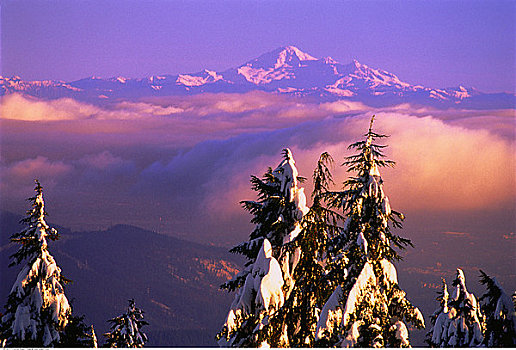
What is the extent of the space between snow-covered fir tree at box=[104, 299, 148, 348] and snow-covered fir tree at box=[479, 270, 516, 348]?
970 inches

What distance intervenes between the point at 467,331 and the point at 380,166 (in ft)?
42.2

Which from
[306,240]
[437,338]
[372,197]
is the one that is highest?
[372,197]

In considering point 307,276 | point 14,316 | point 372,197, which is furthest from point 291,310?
point 14,316

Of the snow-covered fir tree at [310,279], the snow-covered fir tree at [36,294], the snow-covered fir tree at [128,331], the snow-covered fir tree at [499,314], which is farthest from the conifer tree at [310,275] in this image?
the snow-covered fir tree at [128,331]

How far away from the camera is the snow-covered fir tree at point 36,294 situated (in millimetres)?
19656

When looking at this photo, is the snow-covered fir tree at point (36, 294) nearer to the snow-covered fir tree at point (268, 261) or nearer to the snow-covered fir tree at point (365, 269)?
the snow-covered fir tree at point (268, 261)

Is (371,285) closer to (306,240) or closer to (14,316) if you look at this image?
(306,240)

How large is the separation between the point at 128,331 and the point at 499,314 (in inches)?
1036

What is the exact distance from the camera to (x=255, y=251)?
16.3m

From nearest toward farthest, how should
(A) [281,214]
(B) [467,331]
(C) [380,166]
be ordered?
(C) [380,166]
(A) [281,214]
(B) [467,331]

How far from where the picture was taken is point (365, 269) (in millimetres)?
12289

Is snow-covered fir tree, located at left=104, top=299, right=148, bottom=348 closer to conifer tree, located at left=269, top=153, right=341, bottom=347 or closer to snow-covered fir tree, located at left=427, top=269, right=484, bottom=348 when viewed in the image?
snow-covered fir tree, located at left=427, top=269, right=484, bottom=348

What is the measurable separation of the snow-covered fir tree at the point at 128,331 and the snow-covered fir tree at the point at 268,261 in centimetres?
2032

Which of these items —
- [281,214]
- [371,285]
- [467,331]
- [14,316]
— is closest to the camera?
[371,285]
